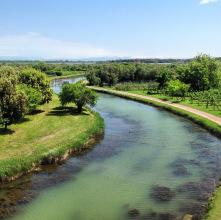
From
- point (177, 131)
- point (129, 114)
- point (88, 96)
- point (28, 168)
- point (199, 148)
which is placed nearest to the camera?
point (28, 168)

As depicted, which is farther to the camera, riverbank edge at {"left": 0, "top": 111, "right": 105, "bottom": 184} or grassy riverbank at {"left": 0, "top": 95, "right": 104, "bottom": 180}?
grassy riverbank at {"left": 0, "top": 95, "right": 104, "bottom": 180}

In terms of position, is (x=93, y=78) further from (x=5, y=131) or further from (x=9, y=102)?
(x=9, y=102)

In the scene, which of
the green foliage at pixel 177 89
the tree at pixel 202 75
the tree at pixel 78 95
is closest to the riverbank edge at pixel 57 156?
the tree at pixel 78 95

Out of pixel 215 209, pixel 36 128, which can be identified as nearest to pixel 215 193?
pixel 215 209

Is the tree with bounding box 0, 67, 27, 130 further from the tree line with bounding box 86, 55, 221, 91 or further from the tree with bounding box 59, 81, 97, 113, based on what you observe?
the tree line with bounding box 86, 55, 221, 91

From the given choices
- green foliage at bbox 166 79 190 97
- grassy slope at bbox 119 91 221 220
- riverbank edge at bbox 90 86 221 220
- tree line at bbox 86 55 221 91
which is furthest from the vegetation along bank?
tree line at bbox 86 55 221 91

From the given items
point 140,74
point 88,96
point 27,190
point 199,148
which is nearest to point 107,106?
point 88,96

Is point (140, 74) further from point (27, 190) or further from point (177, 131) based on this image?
point (27, 190)
